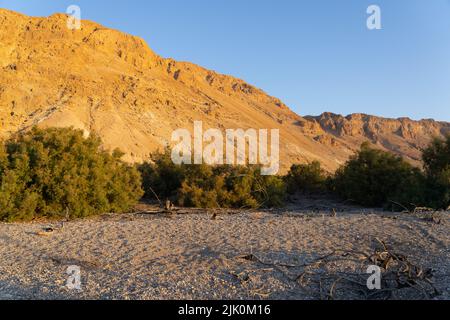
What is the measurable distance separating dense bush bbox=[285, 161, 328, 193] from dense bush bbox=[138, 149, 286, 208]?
288cm

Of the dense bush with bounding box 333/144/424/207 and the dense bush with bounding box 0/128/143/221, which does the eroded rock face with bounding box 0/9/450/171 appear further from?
the dense bush with bounding box 333/144/424/207

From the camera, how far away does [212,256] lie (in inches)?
245

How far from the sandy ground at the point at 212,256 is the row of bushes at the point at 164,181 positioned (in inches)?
72.3

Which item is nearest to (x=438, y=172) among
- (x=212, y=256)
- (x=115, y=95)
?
(x=212, y=256)

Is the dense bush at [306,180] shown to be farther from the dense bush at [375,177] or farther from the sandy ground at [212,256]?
the sandy ground at [212,256]

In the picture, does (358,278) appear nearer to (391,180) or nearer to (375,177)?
(391,180)

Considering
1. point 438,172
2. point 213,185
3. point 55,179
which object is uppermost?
point 438,172

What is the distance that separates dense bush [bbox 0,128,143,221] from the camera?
10508 millimetres

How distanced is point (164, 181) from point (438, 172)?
9516 mm

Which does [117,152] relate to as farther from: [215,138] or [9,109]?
[215,138]

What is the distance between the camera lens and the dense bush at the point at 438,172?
12.9 meters

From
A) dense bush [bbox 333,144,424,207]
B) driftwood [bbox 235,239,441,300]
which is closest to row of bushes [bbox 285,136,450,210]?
dense bush [bbox 333,144,424,207]

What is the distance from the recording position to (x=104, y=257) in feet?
20.8
